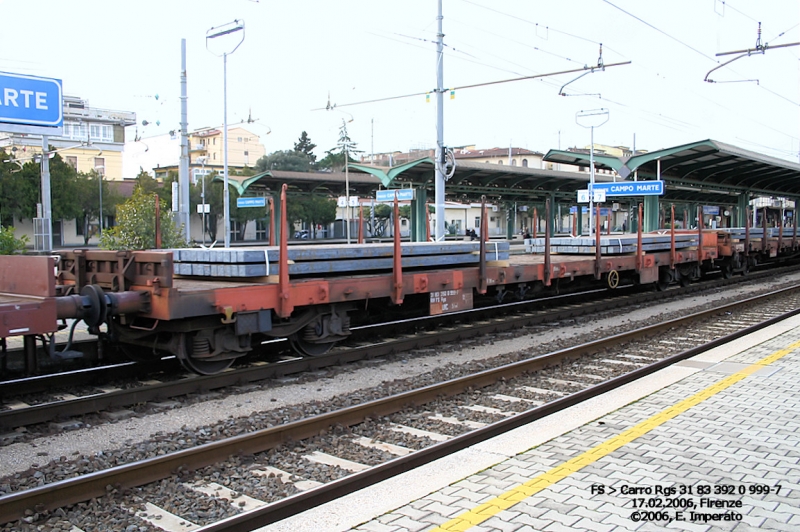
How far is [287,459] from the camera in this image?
5.60 m

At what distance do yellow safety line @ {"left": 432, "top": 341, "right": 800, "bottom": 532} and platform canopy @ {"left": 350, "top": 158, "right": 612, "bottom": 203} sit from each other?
23.7 m

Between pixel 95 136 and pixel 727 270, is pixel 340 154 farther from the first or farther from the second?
pixel 727 270

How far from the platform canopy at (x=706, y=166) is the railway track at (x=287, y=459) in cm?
2253

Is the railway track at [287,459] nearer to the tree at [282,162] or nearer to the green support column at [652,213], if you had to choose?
the green support column at [652,213]

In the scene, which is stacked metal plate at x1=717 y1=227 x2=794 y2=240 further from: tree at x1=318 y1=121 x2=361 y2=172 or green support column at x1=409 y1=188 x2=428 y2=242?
tree at x1=318 y1=121 x2=361 y2=172

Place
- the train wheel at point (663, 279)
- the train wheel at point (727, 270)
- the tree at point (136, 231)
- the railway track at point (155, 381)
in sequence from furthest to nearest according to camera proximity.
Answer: the train wheel at point (727, 270) → the train wheel at point (663, 279) → the tree at point (136, 231) → the railway track at point (155, 381)

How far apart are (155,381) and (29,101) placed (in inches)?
178

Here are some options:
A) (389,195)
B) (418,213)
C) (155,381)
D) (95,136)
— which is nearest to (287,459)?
(155,381)

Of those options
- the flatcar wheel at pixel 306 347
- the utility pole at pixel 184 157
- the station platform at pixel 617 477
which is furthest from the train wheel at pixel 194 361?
the utility pole at pixel 184 157

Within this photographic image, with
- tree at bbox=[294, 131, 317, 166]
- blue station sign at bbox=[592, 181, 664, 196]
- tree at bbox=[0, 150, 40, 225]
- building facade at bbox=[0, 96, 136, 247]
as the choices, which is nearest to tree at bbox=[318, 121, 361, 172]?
tree at bbox=[294, 131, 317, 166]

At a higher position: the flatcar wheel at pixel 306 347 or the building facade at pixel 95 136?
the building facade at pixel 95 136

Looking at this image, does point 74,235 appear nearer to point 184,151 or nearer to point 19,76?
point 184,151

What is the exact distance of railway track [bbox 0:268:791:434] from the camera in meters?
6.72

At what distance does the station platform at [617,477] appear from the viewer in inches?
162
